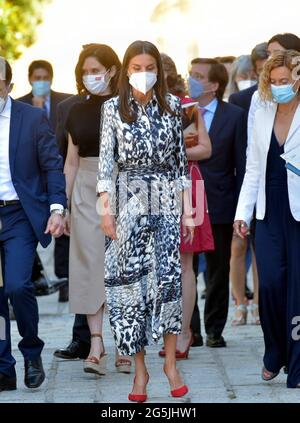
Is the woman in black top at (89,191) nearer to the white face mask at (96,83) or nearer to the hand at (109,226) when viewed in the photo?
the white face mask at (96,83)

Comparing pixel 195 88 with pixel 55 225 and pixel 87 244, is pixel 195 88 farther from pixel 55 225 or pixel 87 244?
pixel 55 225

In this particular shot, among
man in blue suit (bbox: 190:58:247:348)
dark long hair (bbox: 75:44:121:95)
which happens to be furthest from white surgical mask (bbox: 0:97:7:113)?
man in blue suit (bbox: 190:58:247:348)

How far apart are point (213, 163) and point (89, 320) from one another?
68.8 inches

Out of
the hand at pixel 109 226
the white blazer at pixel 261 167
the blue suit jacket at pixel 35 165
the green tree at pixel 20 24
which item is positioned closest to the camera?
the hand at pixel 109 226

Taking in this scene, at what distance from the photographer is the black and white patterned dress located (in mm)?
7836

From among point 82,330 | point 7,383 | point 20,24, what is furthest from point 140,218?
point 20,24

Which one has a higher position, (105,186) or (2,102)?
(2,102)

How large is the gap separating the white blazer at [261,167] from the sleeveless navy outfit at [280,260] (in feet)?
0.11

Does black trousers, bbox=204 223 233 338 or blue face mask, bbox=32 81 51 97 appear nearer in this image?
black trousers, bbox=204 223 233 338

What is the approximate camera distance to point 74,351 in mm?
9625

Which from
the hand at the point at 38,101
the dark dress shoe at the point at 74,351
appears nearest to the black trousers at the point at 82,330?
the dark dress shoe at the point at 74,351

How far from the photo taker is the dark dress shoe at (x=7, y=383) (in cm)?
834

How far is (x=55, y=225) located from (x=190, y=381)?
1.33 metres

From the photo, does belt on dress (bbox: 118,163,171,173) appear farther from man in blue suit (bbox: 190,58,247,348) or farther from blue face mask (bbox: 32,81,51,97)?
blue face mask (bbox: 32,81,51,97)
